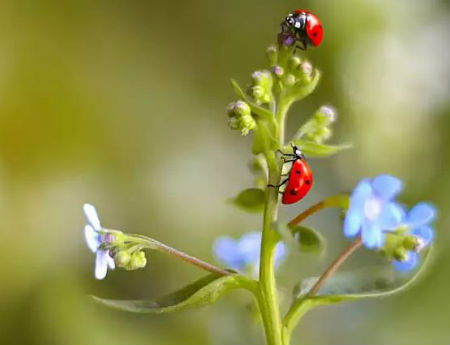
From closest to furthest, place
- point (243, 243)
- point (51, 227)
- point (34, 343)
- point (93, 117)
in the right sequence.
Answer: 1. point (243, 243)
2. point (34, 343)
3. point (51, 227)
4. point (93, 117)

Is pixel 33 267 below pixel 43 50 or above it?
below

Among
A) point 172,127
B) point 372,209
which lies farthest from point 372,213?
point 172,127

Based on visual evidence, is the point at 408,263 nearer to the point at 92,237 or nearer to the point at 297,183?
the point at 297,183

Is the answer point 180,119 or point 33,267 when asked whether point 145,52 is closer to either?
point 180,119

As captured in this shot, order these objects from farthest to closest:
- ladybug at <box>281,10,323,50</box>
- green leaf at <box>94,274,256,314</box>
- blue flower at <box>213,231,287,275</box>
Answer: blue flower at <box>213,231,287,275</box> < ladybug at <box>281,10,323,50</box> < green leaf at <box>94,274,256,314</box>

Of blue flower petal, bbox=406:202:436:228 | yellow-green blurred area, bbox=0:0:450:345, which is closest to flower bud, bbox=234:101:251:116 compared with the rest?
blue flower petal, bbox=406:202:436:228

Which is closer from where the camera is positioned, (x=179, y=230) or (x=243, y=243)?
(x=243, y=243)

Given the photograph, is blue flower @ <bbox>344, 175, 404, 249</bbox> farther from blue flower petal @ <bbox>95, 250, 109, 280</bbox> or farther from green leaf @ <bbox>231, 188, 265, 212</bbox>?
blue flower petal @ <bbox>95, 250, 109, 280</bbox>

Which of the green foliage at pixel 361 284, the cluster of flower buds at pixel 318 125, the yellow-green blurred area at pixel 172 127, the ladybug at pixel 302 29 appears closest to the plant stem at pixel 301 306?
the green foliage at pixel 361 284

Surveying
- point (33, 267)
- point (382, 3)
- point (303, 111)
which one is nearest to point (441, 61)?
point (382, 3)
